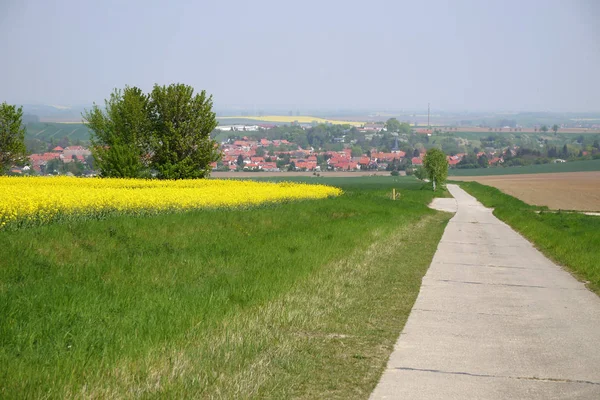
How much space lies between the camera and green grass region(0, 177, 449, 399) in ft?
23.3

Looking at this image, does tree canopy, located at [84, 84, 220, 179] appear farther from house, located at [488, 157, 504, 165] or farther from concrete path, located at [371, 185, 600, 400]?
house, located at [488, 157, 504, 165]

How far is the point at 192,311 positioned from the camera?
32.1 ft

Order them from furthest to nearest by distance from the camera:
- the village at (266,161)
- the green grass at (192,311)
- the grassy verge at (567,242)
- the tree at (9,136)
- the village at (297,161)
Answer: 1. the village at (297,161)
2. the village at (266,161)
3. the tree at (9,136)
4. the grassy verge at (567,242)
5. the green grass at (192,311)

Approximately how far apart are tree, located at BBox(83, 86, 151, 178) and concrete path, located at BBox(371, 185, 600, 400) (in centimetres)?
3476

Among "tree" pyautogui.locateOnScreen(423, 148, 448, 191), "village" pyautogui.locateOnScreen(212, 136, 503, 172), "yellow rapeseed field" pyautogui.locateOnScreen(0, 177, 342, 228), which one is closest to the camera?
"yellow rapeseed field" pyautogui.locateOnScreen(0, 177, 342, 228)

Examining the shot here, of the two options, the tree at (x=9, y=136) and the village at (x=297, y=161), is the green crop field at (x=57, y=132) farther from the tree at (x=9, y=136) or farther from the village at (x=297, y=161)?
the tree at (x=9, y=136)

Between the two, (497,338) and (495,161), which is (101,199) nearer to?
(497,338)

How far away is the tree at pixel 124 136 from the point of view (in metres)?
49.0

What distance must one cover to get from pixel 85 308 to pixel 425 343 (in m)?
3.87

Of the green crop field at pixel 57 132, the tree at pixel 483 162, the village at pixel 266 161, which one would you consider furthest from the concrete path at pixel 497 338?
the green crop field at pixel 57 132

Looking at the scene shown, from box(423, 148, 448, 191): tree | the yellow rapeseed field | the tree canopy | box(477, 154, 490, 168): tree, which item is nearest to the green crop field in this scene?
box(477, 154, 490, 168): tree

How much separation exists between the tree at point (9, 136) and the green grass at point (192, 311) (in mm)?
32256

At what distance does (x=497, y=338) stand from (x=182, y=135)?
42.8 meters

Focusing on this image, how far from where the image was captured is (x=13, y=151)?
4853 centimetres
